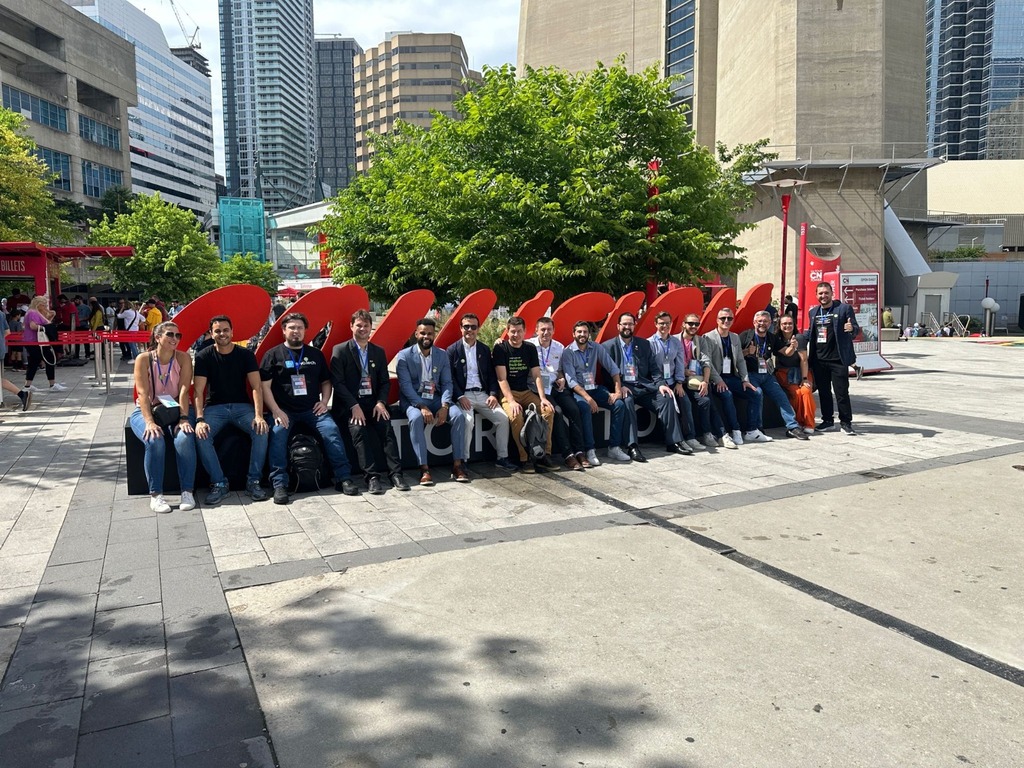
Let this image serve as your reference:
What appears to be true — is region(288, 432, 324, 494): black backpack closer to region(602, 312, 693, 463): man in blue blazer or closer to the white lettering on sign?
region(602, 312, 693, 463): man in blue blazer

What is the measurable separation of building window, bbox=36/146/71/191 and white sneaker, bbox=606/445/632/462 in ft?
215

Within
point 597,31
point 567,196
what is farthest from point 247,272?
point 567,196

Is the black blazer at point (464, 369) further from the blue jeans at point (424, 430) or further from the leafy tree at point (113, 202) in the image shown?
the leafy tree at point (113, 202)

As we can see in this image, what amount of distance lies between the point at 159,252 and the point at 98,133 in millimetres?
38470

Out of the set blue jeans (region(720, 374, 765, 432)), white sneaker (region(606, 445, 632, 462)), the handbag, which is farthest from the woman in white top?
blue jeans (region(720, 374, 765, 432))

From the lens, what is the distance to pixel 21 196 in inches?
872

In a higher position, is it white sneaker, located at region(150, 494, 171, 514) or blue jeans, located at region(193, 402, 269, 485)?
blue jeans, located at region(193, 402, 269, 485)

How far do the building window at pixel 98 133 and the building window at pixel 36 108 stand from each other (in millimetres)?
2168

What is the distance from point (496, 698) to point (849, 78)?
125ft

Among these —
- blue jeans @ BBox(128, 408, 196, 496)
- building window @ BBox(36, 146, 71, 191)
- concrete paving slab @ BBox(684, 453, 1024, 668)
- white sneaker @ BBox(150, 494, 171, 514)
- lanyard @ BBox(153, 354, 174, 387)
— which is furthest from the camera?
building window @ BBox(36, 146, 71, 191)

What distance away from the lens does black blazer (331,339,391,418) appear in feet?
22.8

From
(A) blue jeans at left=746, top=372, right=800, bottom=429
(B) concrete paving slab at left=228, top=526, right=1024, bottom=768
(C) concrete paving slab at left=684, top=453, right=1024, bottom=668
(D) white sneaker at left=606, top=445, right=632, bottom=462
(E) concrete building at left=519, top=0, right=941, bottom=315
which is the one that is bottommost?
(B) concrete paving slab at left=228, top=526, right=1024, bottom=768

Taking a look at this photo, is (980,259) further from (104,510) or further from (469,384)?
(104,510)

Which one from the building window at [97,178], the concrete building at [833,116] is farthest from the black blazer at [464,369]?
the building window at [97,178]
